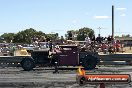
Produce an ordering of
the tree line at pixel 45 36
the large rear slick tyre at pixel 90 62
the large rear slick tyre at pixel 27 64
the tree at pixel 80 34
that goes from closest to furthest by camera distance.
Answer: the large rear slick tyre at pixel 90 62, the large rear slick tyre at pixel 27 64, the tree line at pixel 45 36, the tree at pixel 80 34

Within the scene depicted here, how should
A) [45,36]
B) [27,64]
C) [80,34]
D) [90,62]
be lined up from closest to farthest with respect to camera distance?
[90,62], [27,64], [45,36], [80,34]

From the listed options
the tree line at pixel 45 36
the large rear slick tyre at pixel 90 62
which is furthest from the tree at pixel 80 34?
the large rear slick tyre at pixel 90 62

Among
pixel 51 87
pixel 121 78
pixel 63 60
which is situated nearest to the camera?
pixel 121 78

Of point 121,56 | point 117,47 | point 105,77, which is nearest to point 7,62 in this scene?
point 121,56

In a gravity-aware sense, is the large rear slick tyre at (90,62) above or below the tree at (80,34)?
below

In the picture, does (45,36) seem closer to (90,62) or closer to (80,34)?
(90,62)

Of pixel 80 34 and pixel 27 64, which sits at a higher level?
pixel 80 34

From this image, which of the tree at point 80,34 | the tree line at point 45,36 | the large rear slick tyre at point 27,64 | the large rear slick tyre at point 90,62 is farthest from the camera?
the tree at point 80,34

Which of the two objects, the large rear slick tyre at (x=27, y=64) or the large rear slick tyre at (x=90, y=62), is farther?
the large rear slick tyre at (x=27, y=64)

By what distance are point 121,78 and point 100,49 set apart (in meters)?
21.4

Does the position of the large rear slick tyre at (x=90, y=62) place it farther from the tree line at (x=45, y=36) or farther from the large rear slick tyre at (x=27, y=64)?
the tree line at (x=45, y=36)

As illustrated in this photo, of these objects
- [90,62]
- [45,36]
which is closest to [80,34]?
[45,36]

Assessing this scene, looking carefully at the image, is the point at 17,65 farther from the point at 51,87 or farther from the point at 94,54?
the point at 51,87

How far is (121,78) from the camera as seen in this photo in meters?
5.84
